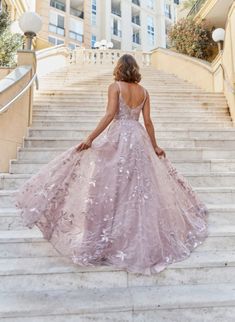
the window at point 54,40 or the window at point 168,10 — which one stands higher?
the window at point 168,10

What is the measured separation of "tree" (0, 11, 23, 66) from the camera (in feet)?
21.1

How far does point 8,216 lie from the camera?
228 cm

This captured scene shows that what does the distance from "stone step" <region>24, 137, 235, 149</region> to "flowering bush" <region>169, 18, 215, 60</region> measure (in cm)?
640

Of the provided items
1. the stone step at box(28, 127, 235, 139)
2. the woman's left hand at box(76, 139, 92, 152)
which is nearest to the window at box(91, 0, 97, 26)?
the stone step at box(28, 127, 235, 139)

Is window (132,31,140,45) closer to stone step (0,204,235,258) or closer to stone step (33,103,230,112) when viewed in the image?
stone step (33,103,230,112)

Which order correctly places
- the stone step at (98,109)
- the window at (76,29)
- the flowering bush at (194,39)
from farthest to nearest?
the window at (76,29), the flowering bush at (194,39), the stone step at (98,109)

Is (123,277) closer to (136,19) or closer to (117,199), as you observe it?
(117,199)

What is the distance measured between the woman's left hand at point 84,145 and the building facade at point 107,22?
16332 mm

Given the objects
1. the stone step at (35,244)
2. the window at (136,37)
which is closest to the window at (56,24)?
the window at (136,37)

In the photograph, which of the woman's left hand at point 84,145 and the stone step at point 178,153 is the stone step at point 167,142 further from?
the woman's left hand at point 84,145

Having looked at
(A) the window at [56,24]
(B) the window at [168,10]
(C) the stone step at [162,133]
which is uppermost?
(B) the window at [168,10]

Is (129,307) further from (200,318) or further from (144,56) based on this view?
(144,56)

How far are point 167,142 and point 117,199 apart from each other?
2125mm

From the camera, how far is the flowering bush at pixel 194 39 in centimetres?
929
